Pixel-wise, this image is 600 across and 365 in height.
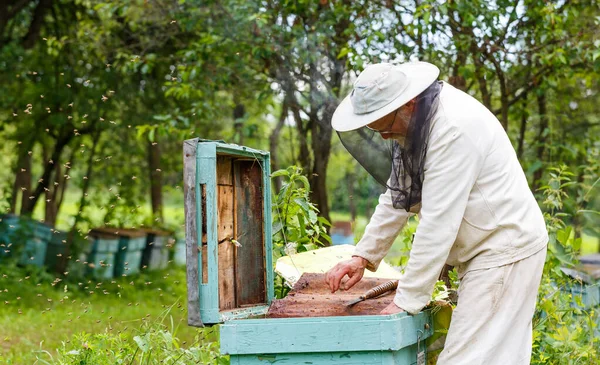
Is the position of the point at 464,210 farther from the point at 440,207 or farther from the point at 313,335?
the point at 313,335

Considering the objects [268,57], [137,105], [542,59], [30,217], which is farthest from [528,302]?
[30,217]

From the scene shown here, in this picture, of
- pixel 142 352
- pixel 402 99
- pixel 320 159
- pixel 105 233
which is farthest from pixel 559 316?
pixel 105 233

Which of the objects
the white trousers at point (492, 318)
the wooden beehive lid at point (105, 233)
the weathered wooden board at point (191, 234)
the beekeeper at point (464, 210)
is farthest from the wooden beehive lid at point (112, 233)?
the white trousers at point (492, 318)

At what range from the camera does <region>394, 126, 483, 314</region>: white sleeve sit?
2338mm

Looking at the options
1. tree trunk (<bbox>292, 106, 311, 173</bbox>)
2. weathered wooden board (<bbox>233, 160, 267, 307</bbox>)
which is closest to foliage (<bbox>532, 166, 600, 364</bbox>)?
weathered wooden board (<bbox>233, 160, 267, 307</bbox>)

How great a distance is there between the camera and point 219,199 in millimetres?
2760

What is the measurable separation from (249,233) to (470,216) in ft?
3.14

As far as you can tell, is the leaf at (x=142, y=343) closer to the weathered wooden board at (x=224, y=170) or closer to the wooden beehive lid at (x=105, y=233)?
the weathered wooden board at (x=224, y=170)

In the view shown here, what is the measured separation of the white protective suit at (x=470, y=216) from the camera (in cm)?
235

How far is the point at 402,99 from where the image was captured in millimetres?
2371

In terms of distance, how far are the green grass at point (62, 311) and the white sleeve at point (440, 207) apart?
1747 mm

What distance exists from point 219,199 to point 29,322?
402 centimetres

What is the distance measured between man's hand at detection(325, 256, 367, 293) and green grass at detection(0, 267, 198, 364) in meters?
1.24

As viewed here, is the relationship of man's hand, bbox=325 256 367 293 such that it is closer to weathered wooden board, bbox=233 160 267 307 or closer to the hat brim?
weathered wooden board, bbox=233 160 267 307
